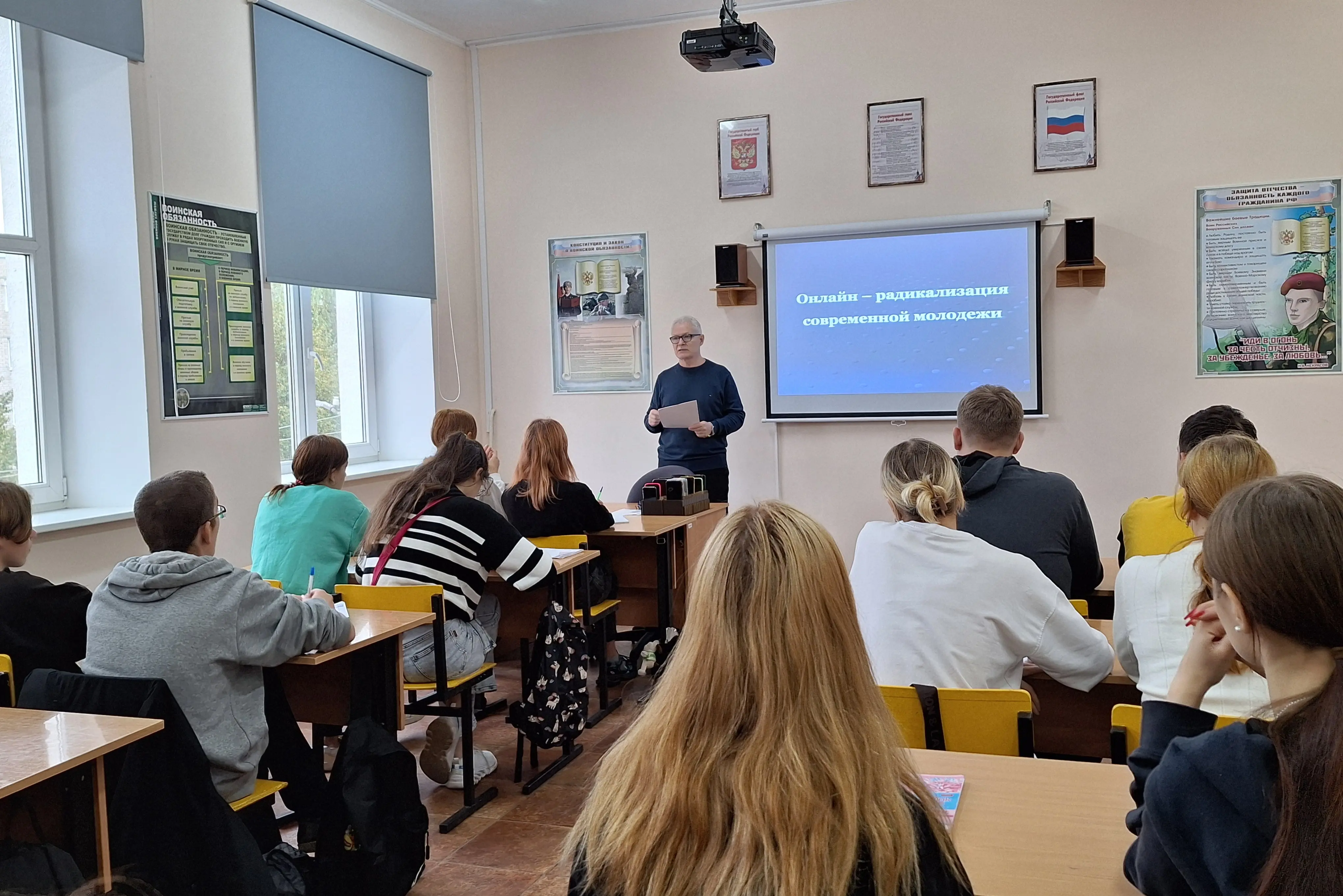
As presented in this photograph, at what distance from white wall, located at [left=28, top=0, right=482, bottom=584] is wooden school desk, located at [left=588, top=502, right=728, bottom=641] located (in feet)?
5.54

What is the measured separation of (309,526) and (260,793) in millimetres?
1314

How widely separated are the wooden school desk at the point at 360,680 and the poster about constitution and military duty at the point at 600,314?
3652 mm

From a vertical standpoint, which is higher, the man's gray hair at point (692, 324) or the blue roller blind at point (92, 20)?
the blue roller blind at point (92, 20)

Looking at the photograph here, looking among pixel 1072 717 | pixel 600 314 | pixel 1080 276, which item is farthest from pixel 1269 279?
pixel 1072 717

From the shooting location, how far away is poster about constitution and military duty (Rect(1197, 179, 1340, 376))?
205 inches

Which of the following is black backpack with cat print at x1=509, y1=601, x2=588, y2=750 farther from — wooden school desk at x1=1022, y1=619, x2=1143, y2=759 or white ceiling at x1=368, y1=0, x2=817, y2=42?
white ceiling at x1=368, y1=0, x2=817, y2=42

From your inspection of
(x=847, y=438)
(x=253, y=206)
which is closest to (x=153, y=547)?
(x=253, y=206)

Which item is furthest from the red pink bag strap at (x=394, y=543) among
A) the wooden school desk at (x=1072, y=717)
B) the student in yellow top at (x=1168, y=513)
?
the student in yellow top at (x=1168, y=513)

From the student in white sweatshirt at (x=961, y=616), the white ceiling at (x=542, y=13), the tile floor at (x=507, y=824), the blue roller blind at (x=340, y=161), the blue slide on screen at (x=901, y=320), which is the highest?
the white ceiling at (x=542, y=13)

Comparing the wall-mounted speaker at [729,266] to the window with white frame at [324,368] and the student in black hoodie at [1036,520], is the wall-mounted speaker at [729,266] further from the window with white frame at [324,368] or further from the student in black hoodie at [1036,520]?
the student in black hoodie at [1036,520]

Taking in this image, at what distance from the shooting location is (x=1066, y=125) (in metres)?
5.53

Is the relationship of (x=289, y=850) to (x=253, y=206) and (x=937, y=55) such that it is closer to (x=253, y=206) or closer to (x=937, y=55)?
(x=253, y=206)

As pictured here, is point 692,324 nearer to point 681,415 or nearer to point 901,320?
point 681,415

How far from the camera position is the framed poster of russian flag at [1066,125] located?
5496 millimetres
